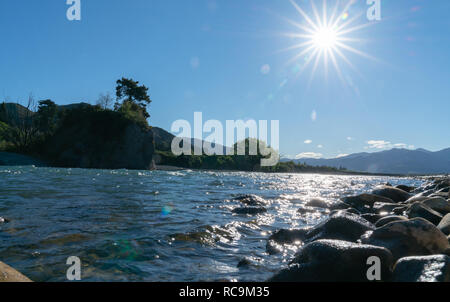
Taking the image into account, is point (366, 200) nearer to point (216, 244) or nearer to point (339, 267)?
point (216, 244)

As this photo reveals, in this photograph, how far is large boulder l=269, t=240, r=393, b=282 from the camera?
3643 millimetres

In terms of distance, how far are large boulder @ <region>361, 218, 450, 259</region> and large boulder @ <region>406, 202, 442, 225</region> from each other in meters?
2.61

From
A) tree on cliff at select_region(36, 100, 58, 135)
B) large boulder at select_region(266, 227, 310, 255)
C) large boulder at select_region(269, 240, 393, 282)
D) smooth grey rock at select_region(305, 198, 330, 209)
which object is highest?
tree on cliff at select_region(36, 100, 58, 135)

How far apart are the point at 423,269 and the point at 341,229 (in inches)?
98.7

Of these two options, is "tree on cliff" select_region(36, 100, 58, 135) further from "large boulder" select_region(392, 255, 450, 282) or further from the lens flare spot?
"large boulder" select_region(392, 255, 450, 282)

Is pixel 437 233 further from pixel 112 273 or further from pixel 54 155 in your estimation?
pixel 54 155

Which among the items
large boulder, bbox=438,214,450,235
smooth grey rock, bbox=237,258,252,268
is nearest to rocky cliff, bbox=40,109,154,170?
smooth grey rock, bbox=237,258,252,268

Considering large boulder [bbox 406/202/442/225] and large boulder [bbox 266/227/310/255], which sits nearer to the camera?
large boulder [bbox 266/227/310/255]

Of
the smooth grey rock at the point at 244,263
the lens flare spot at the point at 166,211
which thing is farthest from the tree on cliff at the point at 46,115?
the smooth grey rock at the point at 244,263

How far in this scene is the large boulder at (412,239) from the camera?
14.2 feet

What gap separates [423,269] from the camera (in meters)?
3.09

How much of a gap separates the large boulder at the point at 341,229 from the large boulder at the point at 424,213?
85.0 inches
